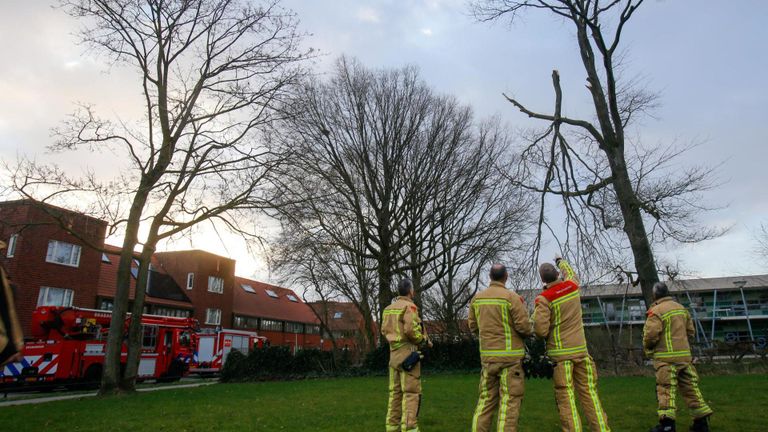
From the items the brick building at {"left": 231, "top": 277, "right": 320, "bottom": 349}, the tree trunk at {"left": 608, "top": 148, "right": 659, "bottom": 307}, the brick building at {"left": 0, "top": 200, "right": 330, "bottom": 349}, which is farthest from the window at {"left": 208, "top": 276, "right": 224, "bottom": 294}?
the tree trunk at {"left": 608, "top": 148, "right": 659, "bottom": 307}

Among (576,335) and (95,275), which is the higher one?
(95,275)

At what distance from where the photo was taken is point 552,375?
19.6 feet

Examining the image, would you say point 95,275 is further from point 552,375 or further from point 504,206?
point 552,375

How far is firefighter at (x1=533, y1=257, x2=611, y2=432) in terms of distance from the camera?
5574 millimetres

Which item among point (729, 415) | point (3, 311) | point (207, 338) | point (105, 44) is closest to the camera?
point (3, 311)

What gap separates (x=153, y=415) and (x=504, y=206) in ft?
66.0

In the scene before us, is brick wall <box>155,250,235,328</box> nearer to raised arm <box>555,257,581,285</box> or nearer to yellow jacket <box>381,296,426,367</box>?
yellow jacket <box>381,296,426,367</box>

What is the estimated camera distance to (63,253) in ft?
98.5

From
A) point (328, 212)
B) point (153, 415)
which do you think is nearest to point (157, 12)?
point (328, 212)

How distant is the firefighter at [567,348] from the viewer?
5574 mm

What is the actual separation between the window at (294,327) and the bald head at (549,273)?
53537 mm

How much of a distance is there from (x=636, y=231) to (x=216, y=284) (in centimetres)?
4127

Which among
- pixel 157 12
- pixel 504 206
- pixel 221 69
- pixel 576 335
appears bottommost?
pixel 576 335

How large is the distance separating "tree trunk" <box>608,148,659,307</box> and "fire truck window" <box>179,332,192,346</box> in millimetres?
22891
